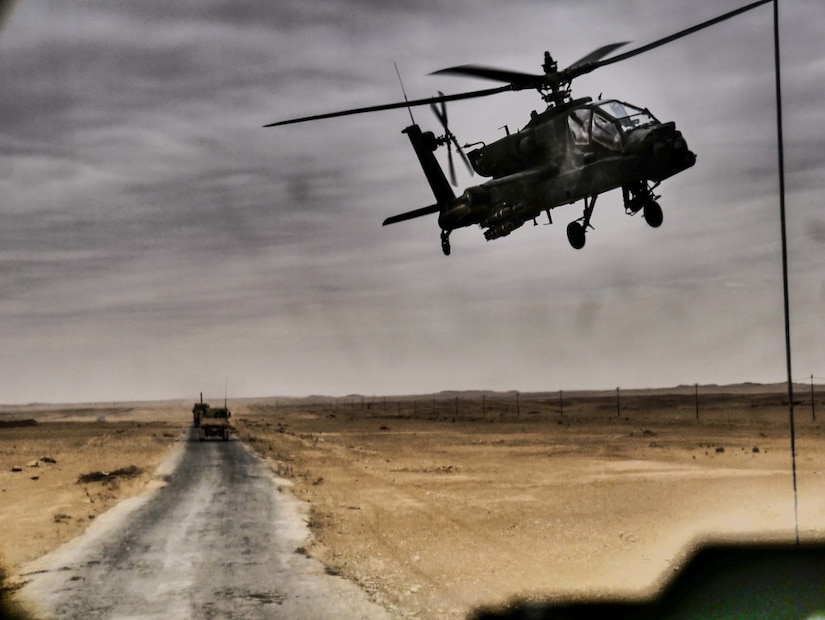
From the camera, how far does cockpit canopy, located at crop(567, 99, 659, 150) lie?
9727 mm

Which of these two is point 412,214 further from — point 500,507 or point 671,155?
point 500,507

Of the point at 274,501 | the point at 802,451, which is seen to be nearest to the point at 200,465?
the point at 274,501

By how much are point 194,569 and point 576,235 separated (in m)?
18.2

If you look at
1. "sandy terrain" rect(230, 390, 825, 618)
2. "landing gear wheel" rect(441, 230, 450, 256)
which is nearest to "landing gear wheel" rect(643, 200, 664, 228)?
"landing gear wheel" rect(441, 230, 450, 256)

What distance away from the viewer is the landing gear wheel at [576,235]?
8.20m

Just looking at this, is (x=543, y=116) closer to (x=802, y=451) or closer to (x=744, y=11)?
(x=744, y=11)

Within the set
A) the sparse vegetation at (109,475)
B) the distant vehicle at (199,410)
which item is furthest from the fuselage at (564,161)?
the distant vehicle at (199,410)

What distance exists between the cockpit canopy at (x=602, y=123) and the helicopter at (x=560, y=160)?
11 millimetres

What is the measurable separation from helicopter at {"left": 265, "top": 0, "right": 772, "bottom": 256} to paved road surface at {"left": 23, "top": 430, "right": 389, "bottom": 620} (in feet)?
37.4

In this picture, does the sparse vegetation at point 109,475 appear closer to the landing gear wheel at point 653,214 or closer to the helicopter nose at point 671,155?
the helicopter nose at point 671,155

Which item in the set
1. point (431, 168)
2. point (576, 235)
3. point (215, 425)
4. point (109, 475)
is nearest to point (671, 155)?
point (576, 235)

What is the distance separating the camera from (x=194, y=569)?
2331 centimetres

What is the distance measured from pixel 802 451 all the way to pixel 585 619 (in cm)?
4131

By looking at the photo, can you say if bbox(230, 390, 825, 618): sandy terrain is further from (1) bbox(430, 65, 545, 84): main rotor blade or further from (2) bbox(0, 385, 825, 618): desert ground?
(1) bbox(430, 65, 545, 84): main rotor blade
